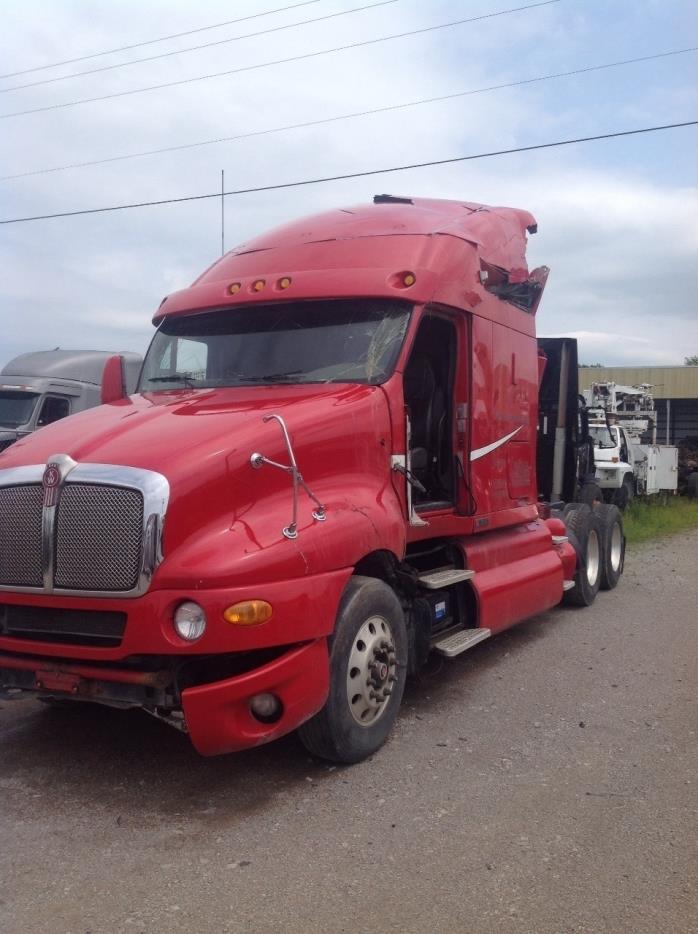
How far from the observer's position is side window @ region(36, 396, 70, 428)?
14234 millimetres

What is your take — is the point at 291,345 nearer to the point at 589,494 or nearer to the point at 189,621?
the point at 189,621

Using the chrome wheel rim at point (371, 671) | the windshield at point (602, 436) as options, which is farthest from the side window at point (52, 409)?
the windshield at point (602, 436)

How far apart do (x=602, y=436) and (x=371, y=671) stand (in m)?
16.6

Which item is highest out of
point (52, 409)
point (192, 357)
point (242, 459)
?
point (192, 357)

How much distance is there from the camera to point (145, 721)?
18.7 feet

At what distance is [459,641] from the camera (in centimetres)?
620

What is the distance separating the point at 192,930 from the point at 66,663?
162cm

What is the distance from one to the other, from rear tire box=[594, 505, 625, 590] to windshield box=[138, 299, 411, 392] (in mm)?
5682

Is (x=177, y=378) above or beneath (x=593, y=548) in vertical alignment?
above

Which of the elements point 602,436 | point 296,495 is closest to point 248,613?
point 296,495

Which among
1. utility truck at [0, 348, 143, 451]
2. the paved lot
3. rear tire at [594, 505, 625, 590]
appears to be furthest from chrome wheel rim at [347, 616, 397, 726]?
utility truck at [0, 348, 143, 451]

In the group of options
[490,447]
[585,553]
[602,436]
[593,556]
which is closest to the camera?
[490,447]

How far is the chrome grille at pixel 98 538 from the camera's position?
13.9ft

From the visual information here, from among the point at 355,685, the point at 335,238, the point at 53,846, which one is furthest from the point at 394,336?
the point at 53,846
